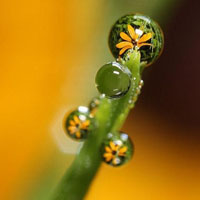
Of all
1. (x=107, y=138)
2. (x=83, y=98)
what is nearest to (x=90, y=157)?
(x=107, y=138)

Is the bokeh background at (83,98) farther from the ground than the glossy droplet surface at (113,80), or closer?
farther from the ground

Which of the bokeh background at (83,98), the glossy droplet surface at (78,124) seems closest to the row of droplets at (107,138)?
the glossy droplet surface at (78,124)

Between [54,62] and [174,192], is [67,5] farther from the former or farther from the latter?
[174,192]

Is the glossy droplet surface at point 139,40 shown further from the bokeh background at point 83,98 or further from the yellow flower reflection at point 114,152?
the bokeh background at point 83,98

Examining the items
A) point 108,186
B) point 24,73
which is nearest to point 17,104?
point 24,73

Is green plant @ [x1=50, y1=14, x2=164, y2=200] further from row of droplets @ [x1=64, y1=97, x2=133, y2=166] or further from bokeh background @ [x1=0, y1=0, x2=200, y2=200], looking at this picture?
bokeh background @ [x1=0, y1=0, x2=200, y2=200]

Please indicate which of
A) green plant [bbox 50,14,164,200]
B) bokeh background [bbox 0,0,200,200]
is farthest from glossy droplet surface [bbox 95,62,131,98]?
bokeh background [bbox 0,0,200,200]
